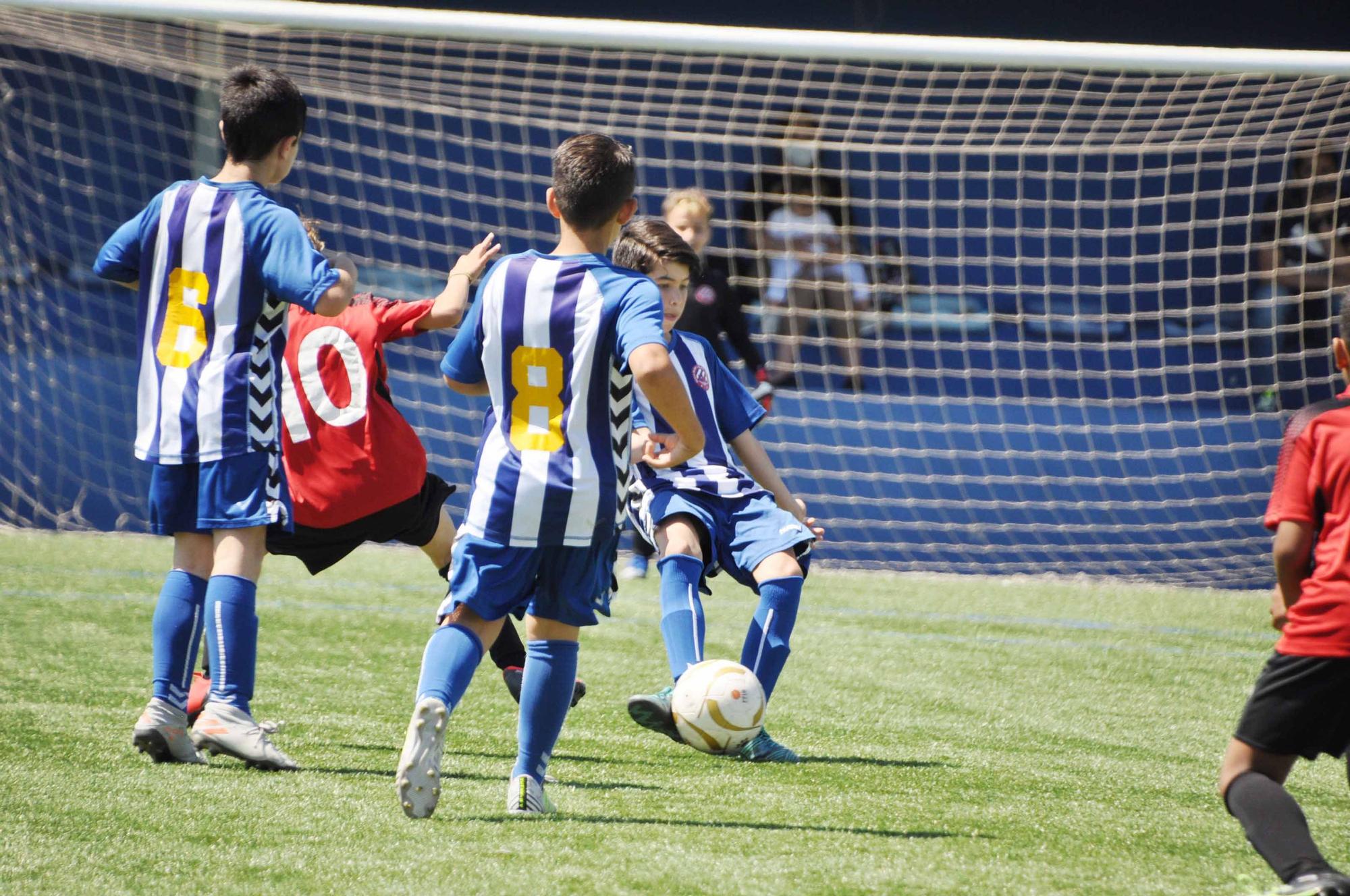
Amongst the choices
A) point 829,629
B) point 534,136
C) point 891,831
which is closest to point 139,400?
point 891,831

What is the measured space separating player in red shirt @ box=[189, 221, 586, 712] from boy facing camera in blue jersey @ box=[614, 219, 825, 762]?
1.22 feet

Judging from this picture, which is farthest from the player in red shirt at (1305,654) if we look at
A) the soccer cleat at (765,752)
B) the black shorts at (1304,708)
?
the soccer cleat at (765,752)

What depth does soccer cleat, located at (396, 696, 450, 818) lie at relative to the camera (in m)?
2.44

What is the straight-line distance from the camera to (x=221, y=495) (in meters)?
3.09

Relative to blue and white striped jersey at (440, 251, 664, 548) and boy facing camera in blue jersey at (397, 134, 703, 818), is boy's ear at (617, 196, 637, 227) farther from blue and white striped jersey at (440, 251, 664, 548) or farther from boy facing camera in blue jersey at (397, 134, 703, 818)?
blue and white striped jersey at (440, 251, 664, 548)

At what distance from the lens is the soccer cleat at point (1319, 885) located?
2.12m

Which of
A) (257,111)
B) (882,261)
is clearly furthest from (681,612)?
(882,261)

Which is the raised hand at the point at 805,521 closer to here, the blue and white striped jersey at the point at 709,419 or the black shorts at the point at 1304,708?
the blue and white striped jersey at the point at 709,419

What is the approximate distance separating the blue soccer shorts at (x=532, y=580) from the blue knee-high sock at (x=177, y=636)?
745 millimetres

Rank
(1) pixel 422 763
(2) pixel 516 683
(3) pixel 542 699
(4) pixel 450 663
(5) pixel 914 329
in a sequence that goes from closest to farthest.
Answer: (1) pixel 422 763
(4) pixel 450 663
(3) pixel 542 699
(2) pixel 516 683
(5) pixel 914 329

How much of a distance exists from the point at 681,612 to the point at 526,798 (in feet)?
3.10

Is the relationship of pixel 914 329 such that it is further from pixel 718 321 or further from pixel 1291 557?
pixel 1291 557

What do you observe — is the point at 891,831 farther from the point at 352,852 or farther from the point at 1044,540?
the point at 1044,540

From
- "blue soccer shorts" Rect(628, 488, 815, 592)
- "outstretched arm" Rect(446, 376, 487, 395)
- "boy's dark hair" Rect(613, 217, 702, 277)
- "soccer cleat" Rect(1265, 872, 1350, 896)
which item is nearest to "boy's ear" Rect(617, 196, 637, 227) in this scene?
"outstretched arm" Rect(446, 376, 487, 395)
